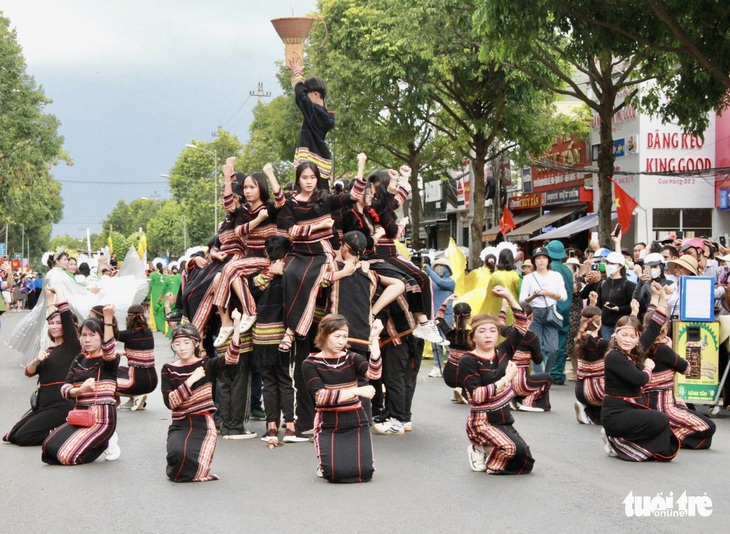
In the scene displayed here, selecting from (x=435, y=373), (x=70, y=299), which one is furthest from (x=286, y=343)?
(x=70, y=299)

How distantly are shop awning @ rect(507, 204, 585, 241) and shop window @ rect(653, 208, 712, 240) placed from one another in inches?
213

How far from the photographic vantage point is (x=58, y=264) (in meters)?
15.8

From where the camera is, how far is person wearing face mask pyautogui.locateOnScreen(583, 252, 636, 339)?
13.4 meters

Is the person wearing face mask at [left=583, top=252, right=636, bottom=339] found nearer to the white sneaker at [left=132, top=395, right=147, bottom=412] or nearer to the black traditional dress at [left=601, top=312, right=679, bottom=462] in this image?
the black traditional dress at [left=601, top=312, right=679, bottom=462]

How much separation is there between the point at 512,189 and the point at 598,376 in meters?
→ 37.1

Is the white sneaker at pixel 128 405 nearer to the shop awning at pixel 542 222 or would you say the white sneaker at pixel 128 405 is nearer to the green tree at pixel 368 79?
the green tree at pixel 368 79

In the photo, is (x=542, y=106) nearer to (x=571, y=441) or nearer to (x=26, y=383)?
(x=26, y=383)

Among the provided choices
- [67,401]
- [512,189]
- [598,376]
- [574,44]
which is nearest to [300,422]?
[67,401]

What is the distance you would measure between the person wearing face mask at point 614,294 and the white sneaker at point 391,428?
12.6 ft

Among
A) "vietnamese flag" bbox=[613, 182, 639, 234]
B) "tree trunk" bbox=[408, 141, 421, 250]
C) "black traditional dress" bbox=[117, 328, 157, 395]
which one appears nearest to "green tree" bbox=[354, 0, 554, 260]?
"tree trunk" bbox=[408, 141, 421, 250]

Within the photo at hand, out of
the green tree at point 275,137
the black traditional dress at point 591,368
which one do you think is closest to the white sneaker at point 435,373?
the black traditional dress at point 591,368

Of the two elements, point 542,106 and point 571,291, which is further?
point 542,106

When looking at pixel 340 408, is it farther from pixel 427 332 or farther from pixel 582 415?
pixel 582 415

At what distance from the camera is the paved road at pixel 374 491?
6.88 m
